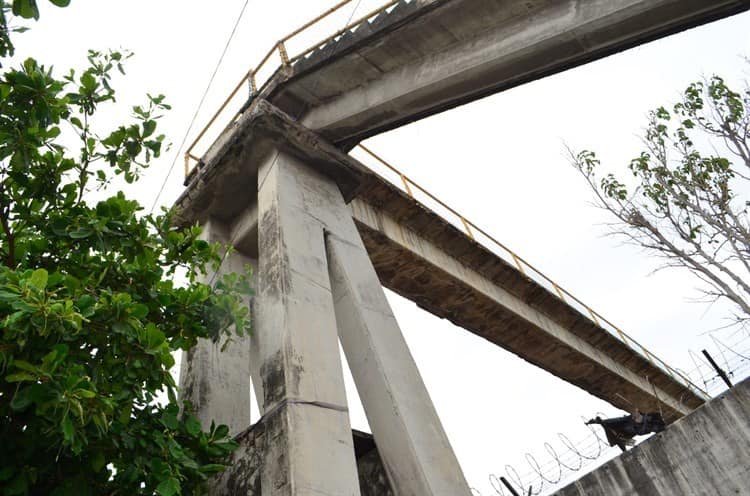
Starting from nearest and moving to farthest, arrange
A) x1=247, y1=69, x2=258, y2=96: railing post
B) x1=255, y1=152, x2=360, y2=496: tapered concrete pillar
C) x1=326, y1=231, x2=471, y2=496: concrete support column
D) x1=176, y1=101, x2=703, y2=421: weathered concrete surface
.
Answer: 1. x1=255, y1=152, x2=360, y2=496: tapered concrete pillar
2. x1=326, y1=231, x2=471, y2=496: concrete support column
3. x1=176, y1=101, x2=703, y2=421: weathered concrete surface
4. x1=247, y1=69, x2=258, y2=96: railing post

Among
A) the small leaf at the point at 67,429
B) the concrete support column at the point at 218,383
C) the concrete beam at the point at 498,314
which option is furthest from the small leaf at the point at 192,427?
the concrete beam at the point at 498,314

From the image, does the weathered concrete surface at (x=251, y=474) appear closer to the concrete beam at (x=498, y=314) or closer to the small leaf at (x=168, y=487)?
the small leaf at (x=168, y=487)

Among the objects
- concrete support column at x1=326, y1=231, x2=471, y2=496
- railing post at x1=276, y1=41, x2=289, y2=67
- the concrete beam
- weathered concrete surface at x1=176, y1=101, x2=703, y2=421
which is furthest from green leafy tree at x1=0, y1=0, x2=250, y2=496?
the concrete beam

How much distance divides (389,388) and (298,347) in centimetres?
86

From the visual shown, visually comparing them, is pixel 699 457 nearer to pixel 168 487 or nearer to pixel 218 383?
pixel 218 383

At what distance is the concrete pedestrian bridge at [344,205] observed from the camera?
4500 mm

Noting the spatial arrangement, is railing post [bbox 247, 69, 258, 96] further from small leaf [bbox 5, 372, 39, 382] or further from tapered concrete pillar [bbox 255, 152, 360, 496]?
small leaf [bbox 5, 372, 39, 382]

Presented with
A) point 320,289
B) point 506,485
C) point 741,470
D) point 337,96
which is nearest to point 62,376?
point 320,289

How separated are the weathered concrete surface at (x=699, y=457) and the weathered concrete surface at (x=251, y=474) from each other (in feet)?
10.9

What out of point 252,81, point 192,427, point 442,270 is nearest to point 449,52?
point 252,81

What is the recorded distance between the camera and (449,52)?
644cm

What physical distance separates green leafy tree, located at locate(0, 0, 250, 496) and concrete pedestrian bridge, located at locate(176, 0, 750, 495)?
0.63m

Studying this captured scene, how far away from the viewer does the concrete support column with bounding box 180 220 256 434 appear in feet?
18.0

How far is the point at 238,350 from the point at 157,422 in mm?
2212
